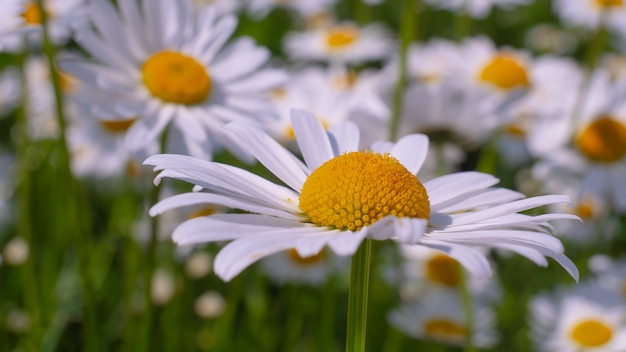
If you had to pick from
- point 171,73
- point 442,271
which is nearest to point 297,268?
point 442,271

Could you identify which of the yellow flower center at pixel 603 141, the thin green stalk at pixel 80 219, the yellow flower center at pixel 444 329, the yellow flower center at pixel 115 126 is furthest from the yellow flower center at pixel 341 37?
the thin green stalk at pixel 80 219

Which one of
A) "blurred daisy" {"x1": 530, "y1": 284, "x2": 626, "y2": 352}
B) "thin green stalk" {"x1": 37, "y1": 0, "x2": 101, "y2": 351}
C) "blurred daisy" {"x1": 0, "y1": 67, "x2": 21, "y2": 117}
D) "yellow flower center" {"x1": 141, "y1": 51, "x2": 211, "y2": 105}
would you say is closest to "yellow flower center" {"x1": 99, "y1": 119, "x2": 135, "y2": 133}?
"blurred daisy" {"x1": 0, "y1": 67, "x2": 21, "y2": 117}

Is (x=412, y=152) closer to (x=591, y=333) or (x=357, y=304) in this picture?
(x=357, y=304)

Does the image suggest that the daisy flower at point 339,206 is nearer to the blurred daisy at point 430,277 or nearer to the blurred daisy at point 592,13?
the blurred daisy at point 430,277

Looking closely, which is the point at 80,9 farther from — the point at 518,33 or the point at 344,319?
the point at 518,33

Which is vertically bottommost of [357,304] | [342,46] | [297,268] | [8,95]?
[357,304]

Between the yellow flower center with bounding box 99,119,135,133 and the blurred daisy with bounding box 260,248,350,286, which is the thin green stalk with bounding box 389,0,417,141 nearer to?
the blurred daisy with bounding box 260,248,350,286

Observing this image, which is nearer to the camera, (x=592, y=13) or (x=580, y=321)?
(x=580, y=321)
